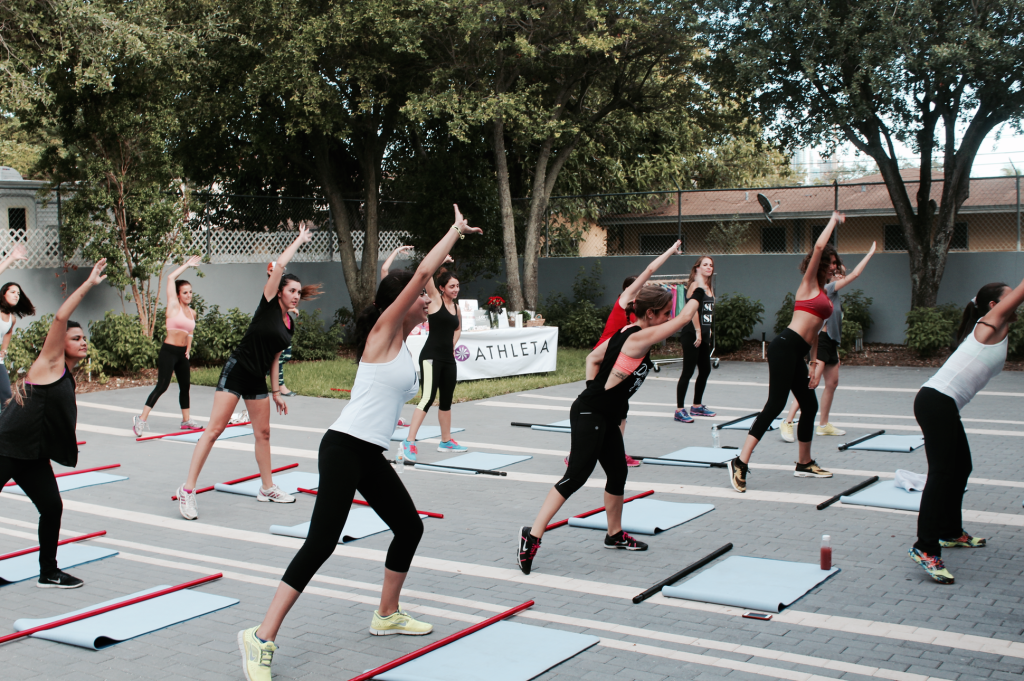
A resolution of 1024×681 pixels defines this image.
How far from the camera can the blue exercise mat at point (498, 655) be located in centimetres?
394

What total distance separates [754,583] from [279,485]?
4.29 metres

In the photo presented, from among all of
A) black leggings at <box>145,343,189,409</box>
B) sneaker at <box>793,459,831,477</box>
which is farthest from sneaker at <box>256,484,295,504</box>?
sneaker at <box>793,459,831,477</box>

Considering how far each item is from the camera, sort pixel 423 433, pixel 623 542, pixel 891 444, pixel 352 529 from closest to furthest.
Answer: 1. pixel 623 542
2. pixel 352 529
3. pixel 891 444
4. pixel 423 433

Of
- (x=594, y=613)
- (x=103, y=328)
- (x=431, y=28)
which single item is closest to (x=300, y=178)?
(x=431, y=28)

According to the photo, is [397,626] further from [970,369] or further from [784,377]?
[784,377]

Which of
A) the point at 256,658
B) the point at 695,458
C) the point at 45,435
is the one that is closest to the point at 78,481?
the point at 45,435

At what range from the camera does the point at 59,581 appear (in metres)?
5.22

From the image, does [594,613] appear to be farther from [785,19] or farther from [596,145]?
[596,145]

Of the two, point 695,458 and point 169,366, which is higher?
point 169,366

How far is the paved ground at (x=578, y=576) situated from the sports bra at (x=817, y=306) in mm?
1440

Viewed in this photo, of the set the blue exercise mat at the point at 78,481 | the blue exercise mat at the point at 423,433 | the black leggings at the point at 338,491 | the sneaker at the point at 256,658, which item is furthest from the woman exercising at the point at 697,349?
the sneaker at the point at 256,658

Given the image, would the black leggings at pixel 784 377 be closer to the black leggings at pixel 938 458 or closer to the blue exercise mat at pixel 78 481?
the black leggings at pixel 938 458

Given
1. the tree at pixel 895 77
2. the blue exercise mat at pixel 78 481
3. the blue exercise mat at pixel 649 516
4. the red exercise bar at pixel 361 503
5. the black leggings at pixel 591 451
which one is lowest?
the blue exercise mat at pixel 78 481

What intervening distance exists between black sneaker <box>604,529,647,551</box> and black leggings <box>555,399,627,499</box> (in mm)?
304
